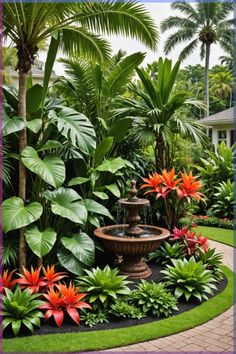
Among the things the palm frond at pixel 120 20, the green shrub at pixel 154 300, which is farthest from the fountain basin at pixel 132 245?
the palm frond at pixel 120 20

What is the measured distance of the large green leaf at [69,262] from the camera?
492 centimetres

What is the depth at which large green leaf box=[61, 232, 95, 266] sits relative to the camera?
494cm

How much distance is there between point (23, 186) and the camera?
5.02 meters

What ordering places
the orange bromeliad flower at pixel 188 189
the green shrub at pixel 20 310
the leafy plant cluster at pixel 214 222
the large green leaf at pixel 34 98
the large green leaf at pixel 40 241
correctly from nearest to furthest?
the green shrub at pixel 20 310, the large green leaf at pixel 40 241, the large green leaf at pixel 34 98, the orange bromeliad flower at pixel 188 189, the leafy plant cluster at pixel 214 222

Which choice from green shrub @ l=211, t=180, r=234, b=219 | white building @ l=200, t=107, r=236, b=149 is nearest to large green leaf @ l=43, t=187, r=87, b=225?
green shrub @ l=211, t=180, r=234, b=219

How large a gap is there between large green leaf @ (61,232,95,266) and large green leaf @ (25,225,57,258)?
304 mm

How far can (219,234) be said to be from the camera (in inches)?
357

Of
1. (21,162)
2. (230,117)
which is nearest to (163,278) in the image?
(21,162)

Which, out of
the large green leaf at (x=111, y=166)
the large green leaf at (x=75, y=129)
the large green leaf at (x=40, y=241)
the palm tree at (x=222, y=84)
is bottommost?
the large green leaf at (x=40, y=241)

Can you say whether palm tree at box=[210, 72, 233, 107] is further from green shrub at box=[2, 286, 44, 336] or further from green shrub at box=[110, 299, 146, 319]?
green shrub at box=[2, 286, 44, 336]

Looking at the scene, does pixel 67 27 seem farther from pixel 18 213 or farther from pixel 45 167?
pixel 18 213

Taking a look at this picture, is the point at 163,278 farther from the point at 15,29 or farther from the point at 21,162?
the point at 15,29

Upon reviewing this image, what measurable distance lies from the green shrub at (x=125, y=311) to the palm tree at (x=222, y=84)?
115 feet

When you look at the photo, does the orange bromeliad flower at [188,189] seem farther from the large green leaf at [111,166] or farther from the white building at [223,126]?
the white building at [223,126]
